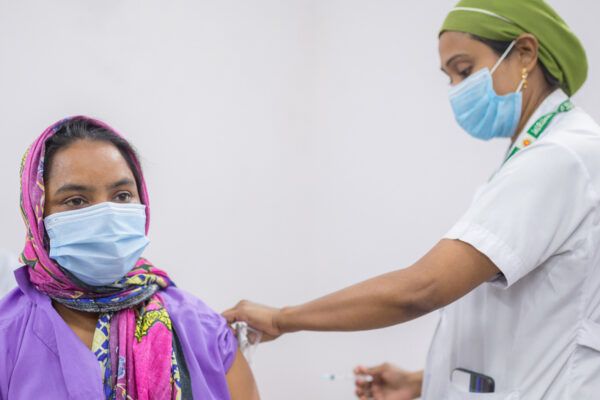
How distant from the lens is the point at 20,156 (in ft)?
6.07

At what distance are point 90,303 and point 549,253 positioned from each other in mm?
1069

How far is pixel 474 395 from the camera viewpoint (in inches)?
51.7

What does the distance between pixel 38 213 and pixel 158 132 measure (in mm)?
941

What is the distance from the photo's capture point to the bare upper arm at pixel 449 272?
1.18 metres

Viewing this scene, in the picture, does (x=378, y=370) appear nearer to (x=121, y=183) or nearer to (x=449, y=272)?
(x=449, y=272)

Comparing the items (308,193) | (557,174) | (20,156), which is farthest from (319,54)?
(557,174)

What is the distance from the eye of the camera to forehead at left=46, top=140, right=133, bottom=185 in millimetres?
1306

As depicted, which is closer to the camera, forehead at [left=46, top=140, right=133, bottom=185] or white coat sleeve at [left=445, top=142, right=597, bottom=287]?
white coat sleeve at [left=445, top=142, right=597, bottom=287]

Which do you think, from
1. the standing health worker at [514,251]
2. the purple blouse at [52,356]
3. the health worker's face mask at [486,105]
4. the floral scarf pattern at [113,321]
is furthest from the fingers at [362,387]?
the health worker's face mask at [486,105]

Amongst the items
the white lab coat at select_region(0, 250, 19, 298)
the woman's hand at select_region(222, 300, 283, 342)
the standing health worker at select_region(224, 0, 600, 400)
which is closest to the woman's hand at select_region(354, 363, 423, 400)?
the standing health worker at select_region(224, 0, 600, 400)

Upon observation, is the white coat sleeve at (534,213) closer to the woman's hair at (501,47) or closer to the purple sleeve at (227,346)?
the woman's hair at (501,47)

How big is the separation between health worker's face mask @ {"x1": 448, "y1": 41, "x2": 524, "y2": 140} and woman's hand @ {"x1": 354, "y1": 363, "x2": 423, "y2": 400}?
80cm

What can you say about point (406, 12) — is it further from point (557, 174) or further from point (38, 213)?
point (38, 213)

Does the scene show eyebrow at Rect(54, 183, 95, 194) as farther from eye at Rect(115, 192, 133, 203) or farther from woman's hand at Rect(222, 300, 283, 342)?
woman's hand at Rect(222, 300, 283, 342)
